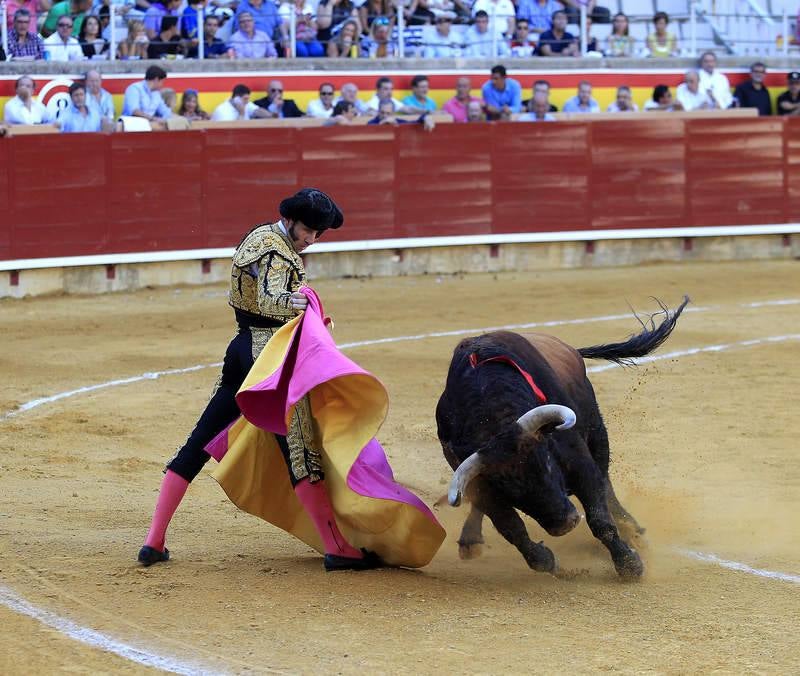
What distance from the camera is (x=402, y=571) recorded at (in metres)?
4.23

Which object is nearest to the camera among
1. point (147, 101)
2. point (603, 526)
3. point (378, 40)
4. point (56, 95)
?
point (603, 526)

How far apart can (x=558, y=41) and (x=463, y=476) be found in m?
10.9

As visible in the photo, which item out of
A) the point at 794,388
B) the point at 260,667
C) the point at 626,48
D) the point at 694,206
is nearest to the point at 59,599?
the point at 260,667

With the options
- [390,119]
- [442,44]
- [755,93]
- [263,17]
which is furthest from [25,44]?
[755,93]

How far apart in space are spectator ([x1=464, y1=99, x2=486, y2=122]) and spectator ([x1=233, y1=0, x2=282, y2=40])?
6.10 feet

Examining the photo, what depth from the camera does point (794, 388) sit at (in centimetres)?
737

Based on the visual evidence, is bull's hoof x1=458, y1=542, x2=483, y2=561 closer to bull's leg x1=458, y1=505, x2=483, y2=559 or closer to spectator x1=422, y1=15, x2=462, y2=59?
bull's leg x1=458, y1=505, x2=483, y2=559

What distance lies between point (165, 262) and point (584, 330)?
13.1 ft

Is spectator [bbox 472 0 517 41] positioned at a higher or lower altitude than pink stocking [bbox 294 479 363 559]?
higher

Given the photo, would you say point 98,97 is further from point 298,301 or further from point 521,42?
point 298,301

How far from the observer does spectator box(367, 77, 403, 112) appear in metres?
12.4

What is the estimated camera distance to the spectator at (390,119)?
40.4 feet

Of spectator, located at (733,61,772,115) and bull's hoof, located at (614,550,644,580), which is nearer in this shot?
bull's hoof, located at (614,550,644,580)

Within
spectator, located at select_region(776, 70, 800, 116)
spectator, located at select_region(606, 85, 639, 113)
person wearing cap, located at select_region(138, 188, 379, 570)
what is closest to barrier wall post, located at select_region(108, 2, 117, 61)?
spectator, located at select_region(606, 85, 639, 113)
